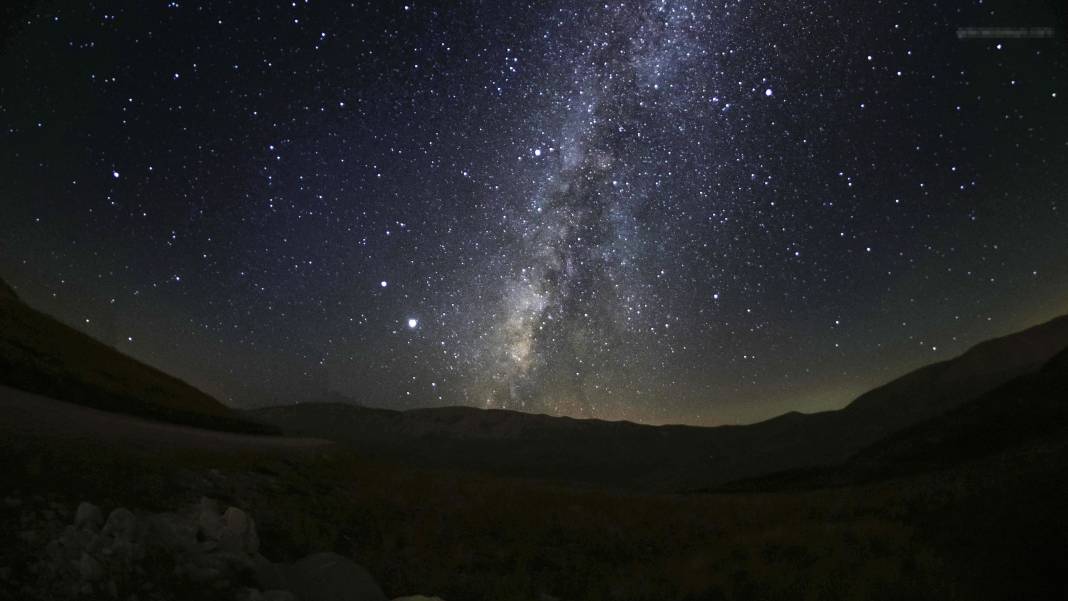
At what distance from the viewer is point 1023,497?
27.8 feet

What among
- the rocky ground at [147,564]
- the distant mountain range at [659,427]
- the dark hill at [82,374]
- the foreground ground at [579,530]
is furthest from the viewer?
the distant mountain range at [659,427]

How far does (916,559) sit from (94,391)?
2007 cm

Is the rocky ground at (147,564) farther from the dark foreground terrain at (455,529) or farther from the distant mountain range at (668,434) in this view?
the distant mountain range at (668,434)

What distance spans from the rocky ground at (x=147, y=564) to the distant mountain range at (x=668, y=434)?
46.0 metres

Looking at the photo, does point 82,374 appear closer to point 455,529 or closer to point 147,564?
point 455,529

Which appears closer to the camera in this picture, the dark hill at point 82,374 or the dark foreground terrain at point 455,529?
the dark foreground terrain at point 455,529

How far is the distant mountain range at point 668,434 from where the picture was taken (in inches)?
2194

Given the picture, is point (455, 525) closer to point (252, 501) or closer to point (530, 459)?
point (252, 501)

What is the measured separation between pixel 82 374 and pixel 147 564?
50.3 feet

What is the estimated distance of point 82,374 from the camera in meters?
15.4

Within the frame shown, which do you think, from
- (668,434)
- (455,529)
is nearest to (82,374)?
(455,529)

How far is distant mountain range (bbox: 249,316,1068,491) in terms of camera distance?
183 ft

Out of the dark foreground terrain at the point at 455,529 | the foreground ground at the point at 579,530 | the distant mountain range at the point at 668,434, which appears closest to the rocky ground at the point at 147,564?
the dark foreground terrain at the point at 455,529

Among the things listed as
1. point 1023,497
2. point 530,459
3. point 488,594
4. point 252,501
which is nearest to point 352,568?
point 488,594
